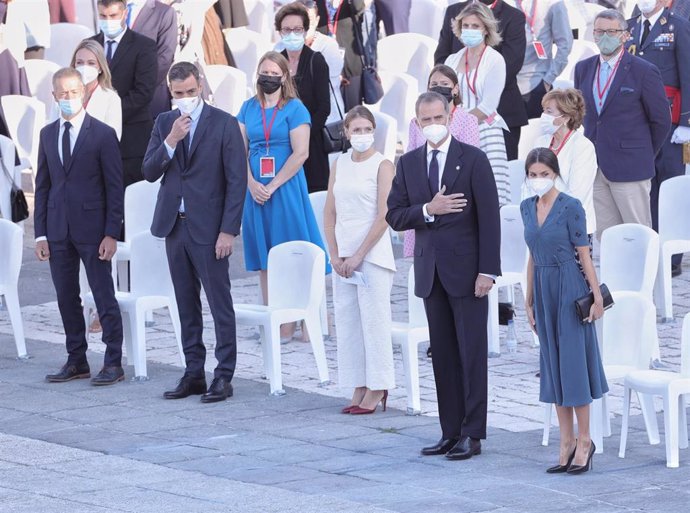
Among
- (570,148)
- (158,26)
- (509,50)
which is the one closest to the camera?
(570,148)

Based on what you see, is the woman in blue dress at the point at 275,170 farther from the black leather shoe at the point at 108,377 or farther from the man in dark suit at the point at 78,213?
the black leather shoe at the point at 108,377

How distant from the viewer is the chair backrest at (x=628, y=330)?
935 cm

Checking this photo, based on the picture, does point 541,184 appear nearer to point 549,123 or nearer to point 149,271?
point 549,123

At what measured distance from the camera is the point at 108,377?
1088 centimetres

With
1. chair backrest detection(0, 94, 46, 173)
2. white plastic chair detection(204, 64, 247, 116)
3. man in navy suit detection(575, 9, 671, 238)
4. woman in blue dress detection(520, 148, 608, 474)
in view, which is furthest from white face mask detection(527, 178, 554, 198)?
white plastic chair detection(204, 64, 247, 116)

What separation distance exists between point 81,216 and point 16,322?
48.5 inches

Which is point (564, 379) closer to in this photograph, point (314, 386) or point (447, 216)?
point (447, 216)

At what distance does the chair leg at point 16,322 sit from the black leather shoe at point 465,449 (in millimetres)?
Answer: 3858

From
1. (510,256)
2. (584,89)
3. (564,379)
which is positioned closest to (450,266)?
(564,379)

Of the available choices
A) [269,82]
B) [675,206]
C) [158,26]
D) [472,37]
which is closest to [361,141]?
Result: [269,82]

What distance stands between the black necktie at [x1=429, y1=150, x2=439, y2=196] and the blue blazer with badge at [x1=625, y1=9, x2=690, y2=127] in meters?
4.49

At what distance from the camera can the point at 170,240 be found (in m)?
10.6

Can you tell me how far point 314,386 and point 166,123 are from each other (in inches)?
72.0

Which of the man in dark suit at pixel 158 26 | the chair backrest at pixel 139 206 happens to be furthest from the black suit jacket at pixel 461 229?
the man in dark suit at pixel 158 26
